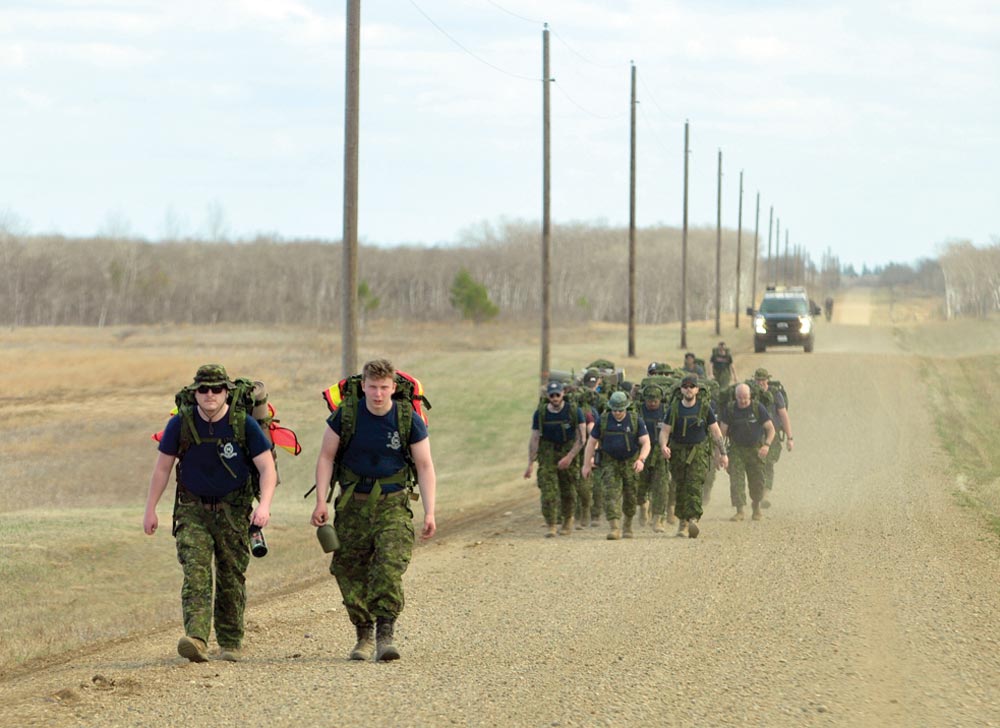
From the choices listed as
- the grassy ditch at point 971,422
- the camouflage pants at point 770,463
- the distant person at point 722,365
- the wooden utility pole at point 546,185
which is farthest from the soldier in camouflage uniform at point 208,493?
the wooden utility pole at point 546,185

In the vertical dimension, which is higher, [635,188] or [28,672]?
[635,188]

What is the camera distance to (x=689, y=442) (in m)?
17.1

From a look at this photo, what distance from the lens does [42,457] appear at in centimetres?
3500

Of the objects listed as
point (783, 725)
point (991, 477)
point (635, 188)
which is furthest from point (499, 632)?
point (635, 188)

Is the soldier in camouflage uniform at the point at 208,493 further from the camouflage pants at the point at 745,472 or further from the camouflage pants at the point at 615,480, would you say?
the camouflage pants at the point at 745,472

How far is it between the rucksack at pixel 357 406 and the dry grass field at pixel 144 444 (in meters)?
4.17

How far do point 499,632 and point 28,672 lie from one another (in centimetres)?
373

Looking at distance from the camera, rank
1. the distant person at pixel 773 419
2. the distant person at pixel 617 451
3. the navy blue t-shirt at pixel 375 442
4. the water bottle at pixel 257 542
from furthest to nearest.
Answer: the distant person at pixel 773 419
the distant person at pixel 617 451
the navy blue t-shirt at pixel 375 442
the water bottle at pixel 257 542

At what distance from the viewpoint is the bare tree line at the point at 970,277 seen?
14588 centimetres

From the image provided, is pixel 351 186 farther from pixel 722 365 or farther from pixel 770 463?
pixel 722 365

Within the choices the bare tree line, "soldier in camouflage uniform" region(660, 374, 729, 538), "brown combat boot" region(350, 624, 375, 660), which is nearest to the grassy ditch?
"soldier in camouflage uniform" region(660, 374, 729, 538)

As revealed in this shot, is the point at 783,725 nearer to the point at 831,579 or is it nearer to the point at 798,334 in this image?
the point at 831,579

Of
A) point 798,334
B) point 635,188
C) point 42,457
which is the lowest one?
point 42,457

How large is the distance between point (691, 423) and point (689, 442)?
24cm
